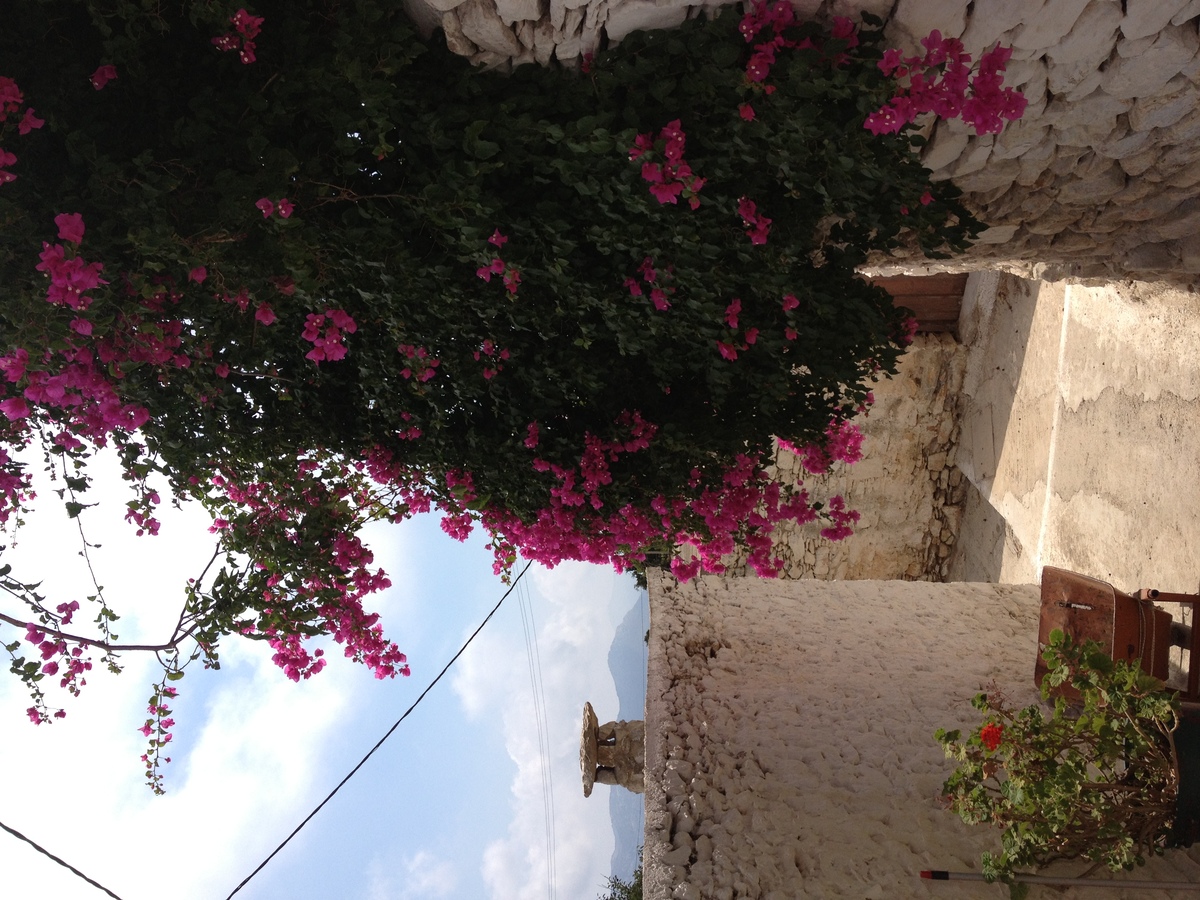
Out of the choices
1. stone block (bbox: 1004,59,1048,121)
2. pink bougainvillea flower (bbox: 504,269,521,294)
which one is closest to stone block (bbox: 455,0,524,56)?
pink bougainvillea flower (bbox: 504,269,521,294)

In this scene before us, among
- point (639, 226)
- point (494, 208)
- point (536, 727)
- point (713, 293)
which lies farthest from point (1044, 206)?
point (536, 727)

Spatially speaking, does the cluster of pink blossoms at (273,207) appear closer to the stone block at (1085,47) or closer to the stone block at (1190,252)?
the stone block at (1085,47)

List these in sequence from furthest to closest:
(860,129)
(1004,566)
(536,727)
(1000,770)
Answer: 1. (536,727)
2. (1004,566)
3. (1000,770)
4. (860,129)

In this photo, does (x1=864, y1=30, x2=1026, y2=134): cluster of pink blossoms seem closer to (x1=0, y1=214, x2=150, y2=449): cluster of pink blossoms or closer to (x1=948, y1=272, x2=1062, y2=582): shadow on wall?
(x1=0, y1=214, x2=150, y2=449): cluster of pink blossoms

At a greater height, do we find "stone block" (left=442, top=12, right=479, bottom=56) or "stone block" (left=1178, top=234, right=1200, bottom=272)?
"stone block" (left=1178, top=234, right=1200, bottom=272)

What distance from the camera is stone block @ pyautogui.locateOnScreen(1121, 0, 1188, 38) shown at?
2.01 m

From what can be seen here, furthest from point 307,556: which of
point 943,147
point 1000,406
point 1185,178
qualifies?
point 1000,406

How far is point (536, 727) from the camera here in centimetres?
1070

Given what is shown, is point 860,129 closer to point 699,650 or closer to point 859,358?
point 859,358

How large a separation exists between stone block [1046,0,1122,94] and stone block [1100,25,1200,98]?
2.2 inches

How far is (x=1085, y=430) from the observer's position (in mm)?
4586

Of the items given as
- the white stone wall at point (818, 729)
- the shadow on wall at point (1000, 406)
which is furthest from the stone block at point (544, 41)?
the shadow on wall at point (1000, 406)

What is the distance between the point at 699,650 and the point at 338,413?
2114mm

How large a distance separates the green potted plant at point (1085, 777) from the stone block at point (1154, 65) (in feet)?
5.06
